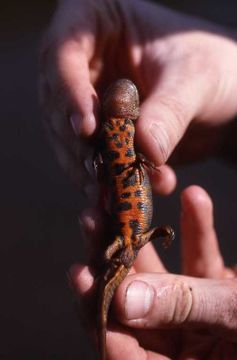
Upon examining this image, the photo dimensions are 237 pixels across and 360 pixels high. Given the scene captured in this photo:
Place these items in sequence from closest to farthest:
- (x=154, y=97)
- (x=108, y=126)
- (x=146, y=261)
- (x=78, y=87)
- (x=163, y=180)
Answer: (x=108, y=126) → (x=154, y=97) → (x=78, y=87) → (x=146, y=261) → (x=163, y=180)

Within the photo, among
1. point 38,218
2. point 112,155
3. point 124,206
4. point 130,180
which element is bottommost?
point 38,218

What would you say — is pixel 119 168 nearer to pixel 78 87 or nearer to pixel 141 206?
pixel 141 206

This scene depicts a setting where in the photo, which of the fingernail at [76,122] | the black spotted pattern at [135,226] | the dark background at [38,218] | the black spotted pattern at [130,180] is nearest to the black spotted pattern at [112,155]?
the black spotted pattern at [130,180]

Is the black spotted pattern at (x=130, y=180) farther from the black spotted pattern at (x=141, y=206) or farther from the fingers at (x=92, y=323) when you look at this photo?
the fingers at (x=92, y=323)

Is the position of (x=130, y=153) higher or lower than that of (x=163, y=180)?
higher

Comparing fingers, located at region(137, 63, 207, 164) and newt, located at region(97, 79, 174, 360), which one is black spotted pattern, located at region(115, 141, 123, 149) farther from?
fingers, located at region(137, 63, 207, 164)

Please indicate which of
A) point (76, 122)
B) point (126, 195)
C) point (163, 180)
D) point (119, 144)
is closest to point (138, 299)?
point (126, 195)

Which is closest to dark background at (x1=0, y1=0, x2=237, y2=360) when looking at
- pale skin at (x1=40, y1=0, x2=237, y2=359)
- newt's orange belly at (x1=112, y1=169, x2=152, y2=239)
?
pale skin at (x1=40, y1=0, x2=237, y2=359)

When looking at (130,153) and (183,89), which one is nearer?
(130,153)
